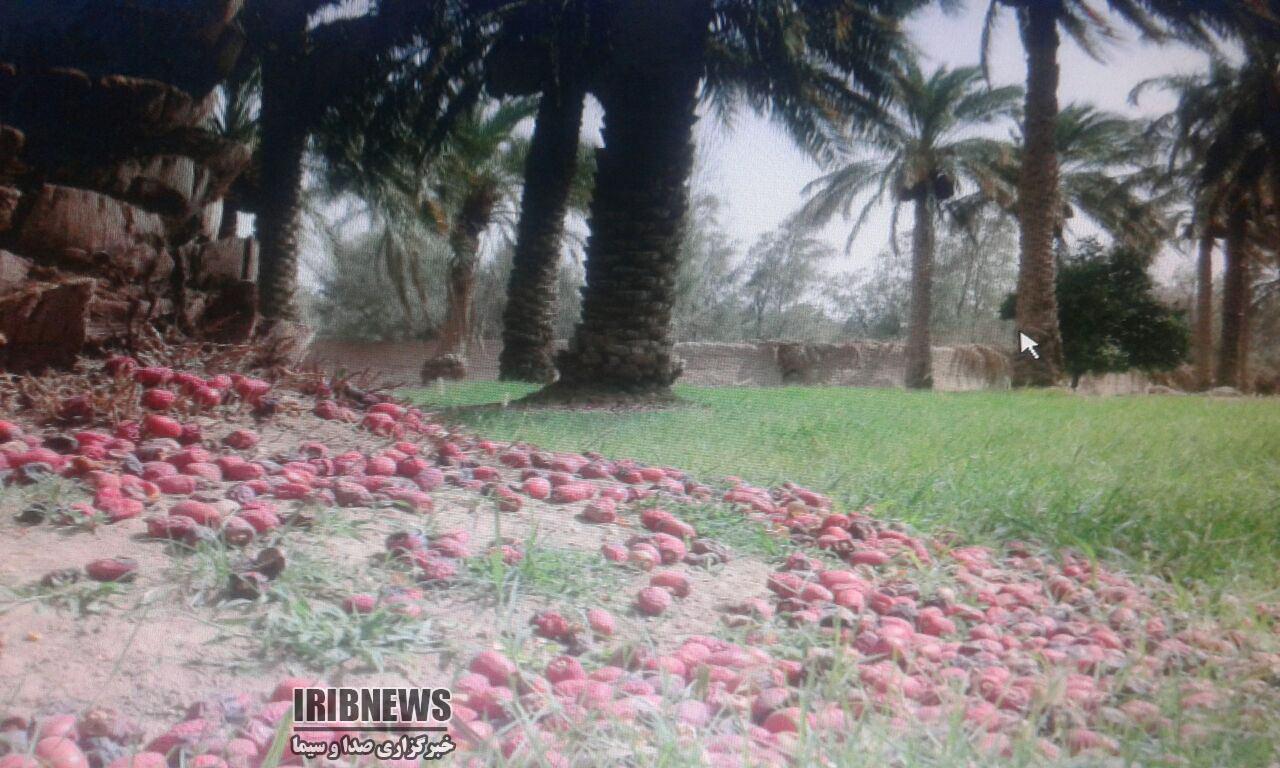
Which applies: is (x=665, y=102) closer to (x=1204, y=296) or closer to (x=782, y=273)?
(x=782, y=273)

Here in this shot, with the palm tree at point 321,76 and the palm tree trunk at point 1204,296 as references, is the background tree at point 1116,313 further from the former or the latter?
the palm tree at point 321,76

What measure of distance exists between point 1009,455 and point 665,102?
2.00 m

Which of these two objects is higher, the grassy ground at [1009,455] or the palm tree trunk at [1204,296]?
the palm tree trunk at [1204,296]

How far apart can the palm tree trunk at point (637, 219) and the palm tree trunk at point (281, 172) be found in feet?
3.03

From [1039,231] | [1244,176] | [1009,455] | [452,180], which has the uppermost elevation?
[452,180]

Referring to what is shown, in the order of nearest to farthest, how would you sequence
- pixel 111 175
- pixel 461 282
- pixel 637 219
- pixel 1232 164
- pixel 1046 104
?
pixel 1232 164 → pixel 1046 104 → pixel 111 175 → pixel 461 282 → pixel 637 219

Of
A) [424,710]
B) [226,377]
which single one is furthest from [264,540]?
[226,377]

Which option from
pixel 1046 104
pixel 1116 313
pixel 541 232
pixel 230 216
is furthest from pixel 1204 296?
pixel 230 216

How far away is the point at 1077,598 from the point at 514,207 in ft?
6.36

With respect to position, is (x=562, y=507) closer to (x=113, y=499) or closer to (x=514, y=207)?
(x=113, y=499)

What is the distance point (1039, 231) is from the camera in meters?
2.22

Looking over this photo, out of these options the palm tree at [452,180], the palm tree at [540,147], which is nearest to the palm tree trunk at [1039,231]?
the palm tree at [540,147]

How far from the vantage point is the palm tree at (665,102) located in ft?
8.82

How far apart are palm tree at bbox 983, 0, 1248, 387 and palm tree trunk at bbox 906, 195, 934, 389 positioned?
0.77ft
